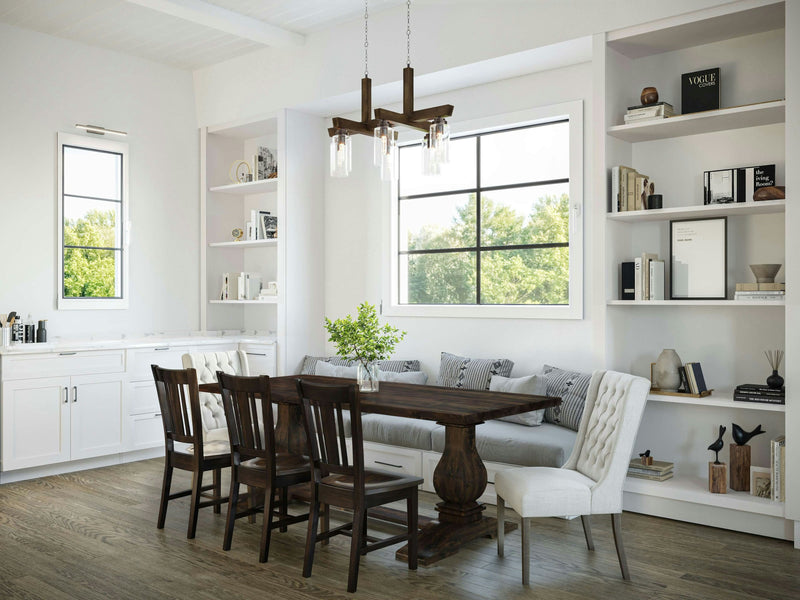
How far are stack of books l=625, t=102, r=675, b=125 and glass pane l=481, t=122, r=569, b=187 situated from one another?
2.82ft

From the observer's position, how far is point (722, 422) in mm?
4457

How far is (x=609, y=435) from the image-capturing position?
3.57 meters

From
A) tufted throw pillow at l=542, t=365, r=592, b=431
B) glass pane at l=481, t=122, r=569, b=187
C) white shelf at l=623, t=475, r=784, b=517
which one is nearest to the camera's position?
white shelf at l=623, t=475, r=784, b=517

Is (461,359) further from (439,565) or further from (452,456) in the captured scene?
(439,565)

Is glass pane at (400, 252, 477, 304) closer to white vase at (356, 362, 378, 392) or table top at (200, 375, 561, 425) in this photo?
table top at (200, 375, 561, 425)

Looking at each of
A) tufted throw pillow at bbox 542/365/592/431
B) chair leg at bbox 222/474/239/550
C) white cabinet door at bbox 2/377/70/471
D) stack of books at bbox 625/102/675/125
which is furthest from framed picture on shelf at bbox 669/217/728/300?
white cabinet door at bbox 2/377/70/471

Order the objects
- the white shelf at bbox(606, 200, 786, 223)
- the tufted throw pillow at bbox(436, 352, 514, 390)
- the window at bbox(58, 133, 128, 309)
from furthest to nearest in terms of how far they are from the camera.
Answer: the window at bbox(58, 133, 128, 309) < the tufted throw pillow at bbox(436, 352, 514, 390) < the white shelf at bbox(606, 200, 786, 223)

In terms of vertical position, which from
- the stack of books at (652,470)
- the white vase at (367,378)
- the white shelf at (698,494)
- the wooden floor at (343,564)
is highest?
the white vase at (367,378)

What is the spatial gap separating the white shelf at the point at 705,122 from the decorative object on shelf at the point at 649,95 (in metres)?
0.17

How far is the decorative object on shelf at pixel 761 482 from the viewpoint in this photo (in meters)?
4.01

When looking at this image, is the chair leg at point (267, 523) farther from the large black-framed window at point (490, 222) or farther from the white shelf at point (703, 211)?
the large black-framed window at point (490, 222)

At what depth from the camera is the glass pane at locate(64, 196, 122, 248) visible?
623 centimetres

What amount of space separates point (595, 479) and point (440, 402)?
2.81 ft

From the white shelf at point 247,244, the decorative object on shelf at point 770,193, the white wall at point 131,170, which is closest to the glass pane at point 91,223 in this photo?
the white wall at point 131,170
